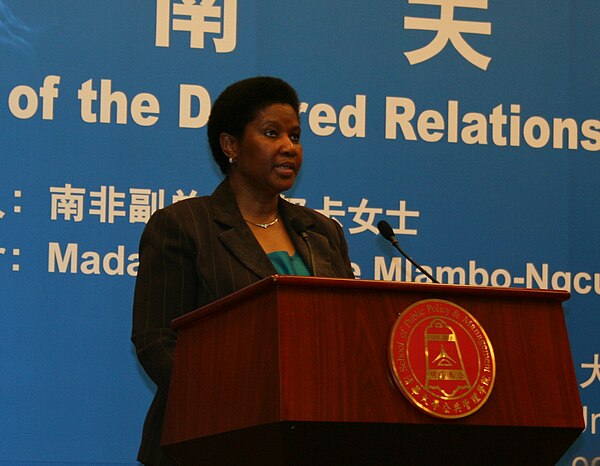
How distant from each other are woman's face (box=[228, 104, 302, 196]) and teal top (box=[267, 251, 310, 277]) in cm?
17

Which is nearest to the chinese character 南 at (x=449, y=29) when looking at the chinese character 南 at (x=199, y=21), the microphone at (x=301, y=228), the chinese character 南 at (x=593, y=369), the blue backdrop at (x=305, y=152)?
the blue backdrop at (x=305, y=152)

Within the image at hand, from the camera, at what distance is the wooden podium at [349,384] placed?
162 centimetres

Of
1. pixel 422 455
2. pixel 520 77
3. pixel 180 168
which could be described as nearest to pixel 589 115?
pixel 520 77

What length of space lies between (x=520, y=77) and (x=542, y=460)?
2.26 metres

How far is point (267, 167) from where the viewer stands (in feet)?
7.95

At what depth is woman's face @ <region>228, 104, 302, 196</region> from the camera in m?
2.42

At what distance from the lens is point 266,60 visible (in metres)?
3.68

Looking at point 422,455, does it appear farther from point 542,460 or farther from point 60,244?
point 60,244

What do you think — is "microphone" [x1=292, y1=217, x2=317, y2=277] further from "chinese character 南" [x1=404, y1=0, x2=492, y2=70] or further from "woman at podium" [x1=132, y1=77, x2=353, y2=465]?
"chinese character 南" [x1=404, y1=0, x2=492, y2=70]

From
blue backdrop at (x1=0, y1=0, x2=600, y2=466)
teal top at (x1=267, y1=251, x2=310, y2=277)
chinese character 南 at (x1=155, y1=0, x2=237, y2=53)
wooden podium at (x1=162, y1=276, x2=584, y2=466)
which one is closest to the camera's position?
wooden podium at (x1=162, y1=276, x2=584, y2=466)

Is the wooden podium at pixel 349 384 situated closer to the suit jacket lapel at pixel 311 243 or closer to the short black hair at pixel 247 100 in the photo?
the suit jacket lapel at pixel 311 243

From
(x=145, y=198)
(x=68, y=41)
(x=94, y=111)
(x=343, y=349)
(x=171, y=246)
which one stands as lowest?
(x=343, y=349)

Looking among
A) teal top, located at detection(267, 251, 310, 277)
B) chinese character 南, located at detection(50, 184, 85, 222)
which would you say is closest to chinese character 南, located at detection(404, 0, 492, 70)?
chinese character 南, located at detection(50, 184, 85, 222)

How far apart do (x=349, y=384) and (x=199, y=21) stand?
88.0 inches
